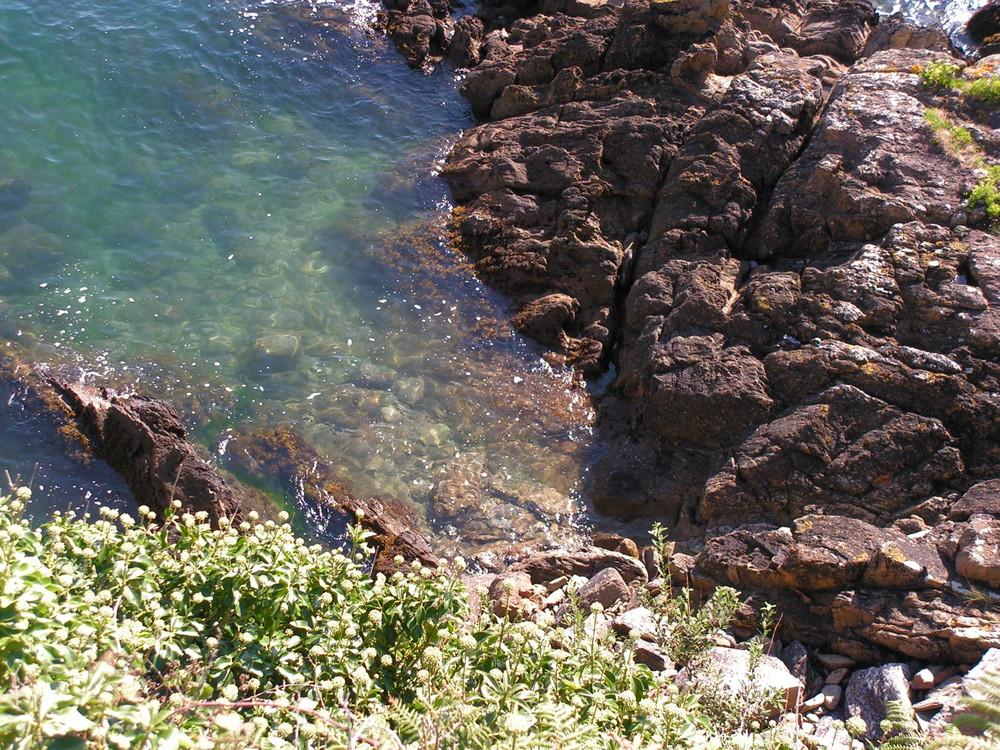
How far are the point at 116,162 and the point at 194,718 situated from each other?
1264 cm

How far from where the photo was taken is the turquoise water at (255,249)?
10.1m

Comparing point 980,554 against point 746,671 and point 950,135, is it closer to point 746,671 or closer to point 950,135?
point 746,671

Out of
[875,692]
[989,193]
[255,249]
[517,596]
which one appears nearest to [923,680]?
[875,692]

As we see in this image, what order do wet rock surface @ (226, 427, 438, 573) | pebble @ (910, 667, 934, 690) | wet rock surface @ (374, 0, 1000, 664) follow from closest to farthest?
pebble @ (910, 667, 934, 690) < wet rock surface @ (374, 0, 1000, 664) < wet rock surface @ (226, 427, 438, 573)

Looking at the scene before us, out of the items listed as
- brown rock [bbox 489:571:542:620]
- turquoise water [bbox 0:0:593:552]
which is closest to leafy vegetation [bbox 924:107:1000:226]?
turquoise water [bbox 0:0:593:552]

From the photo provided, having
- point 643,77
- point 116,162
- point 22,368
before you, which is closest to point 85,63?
point 116,162

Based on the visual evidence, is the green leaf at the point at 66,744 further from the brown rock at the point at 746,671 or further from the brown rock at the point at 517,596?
the brown rock at the point at 517,596

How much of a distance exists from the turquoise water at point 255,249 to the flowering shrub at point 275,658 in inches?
192

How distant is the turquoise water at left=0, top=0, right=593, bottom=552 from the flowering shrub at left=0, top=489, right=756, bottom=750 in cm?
487

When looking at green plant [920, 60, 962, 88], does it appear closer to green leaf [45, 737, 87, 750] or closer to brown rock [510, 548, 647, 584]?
brown rock [510, 548, 647, 584]

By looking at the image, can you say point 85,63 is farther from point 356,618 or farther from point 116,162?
point 356,618

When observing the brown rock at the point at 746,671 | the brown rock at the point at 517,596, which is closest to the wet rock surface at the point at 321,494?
the brown rock at the point at 517,596

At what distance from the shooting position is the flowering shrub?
3.00 metres

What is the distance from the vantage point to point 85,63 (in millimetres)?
15266
